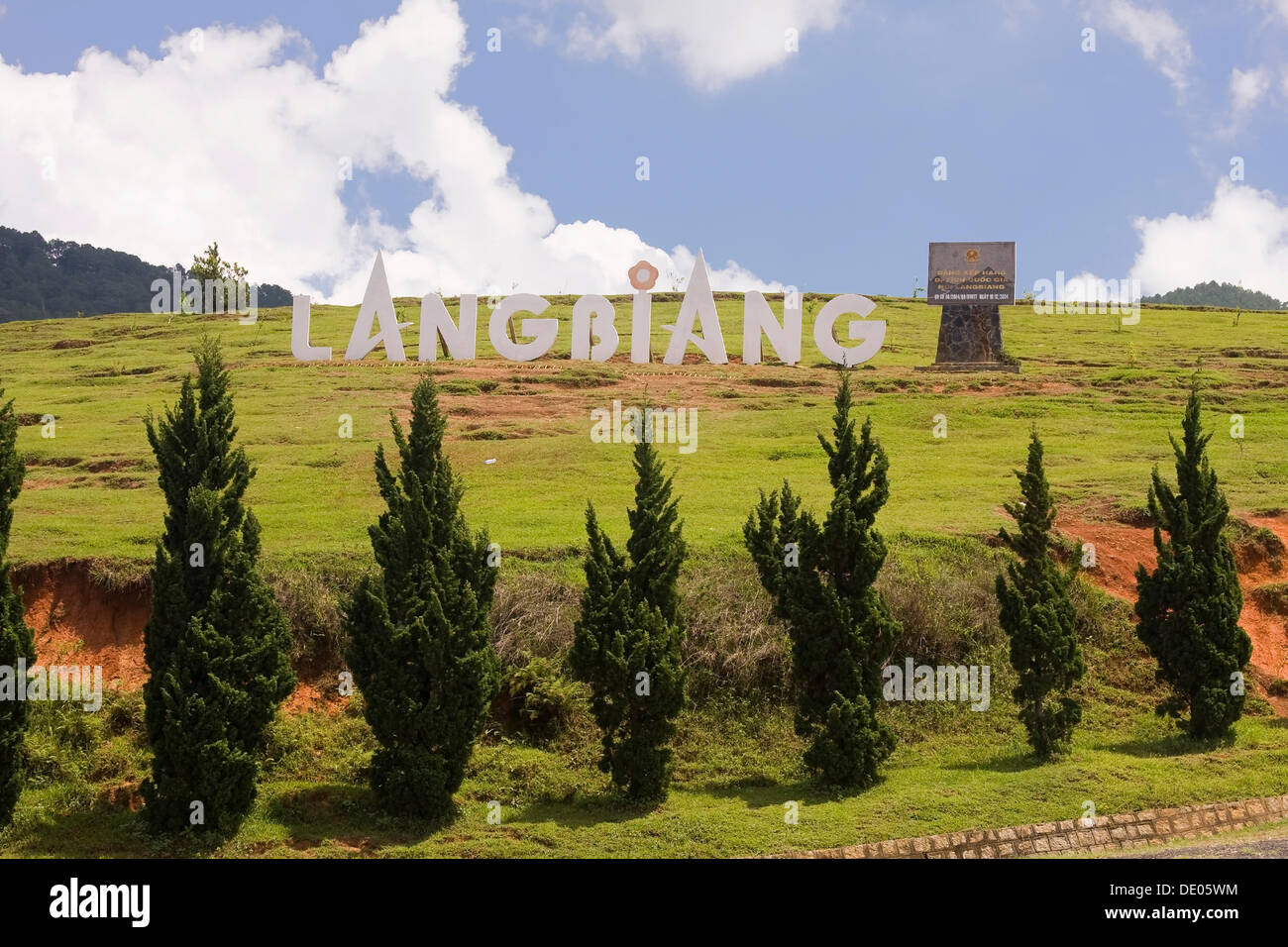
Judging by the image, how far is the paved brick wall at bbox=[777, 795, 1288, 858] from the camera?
1988cm

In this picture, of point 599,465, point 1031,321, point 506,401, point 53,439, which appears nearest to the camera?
point 599,465

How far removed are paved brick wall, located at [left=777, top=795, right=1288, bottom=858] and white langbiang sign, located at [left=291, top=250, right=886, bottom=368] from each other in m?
34.1

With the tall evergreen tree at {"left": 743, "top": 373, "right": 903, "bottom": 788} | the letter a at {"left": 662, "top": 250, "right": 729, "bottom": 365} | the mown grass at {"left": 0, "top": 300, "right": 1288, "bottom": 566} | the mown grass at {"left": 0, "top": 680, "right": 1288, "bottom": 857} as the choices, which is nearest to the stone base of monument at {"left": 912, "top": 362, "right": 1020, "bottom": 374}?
the mown grass at {"left": 0, "top": 300, "right": 1288, "bottom": 566}

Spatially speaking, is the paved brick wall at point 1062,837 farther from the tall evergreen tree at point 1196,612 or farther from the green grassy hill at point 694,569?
the tall evergreen tree at point 1196,612

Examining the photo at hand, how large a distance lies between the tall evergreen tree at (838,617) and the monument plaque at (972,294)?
35.2 metres

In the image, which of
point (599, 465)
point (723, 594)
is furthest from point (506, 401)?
point (723, 594)

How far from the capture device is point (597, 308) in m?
56.9

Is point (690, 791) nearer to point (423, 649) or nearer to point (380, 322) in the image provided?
point (423, 649)

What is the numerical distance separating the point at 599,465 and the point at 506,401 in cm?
1147

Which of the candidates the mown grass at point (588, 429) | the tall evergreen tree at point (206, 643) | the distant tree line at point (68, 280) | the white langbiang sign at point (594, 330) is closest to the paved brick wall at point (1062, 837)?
the tall evergreen tree at point (206, 643)

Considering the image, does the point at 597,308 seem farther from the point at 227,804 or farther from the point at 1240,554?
the point at 227,804

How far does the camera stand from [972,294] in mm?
58000

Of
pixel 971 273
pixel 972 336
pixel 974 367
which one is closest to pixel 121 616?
pixel 974 367

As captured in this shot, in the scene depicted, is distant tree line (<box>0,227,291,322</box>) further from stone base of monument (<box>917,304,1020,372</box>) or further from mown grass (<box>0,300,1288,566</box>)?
stone base of monument (<box>917,304,1020,372</box>)
